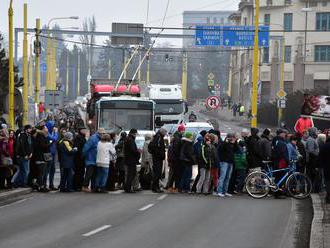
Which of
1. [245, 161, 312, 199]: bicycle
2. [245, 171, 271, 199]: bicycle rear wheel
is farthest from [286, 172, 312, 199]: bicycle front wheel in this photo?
[245, 171, 271, 199]: bicycle rear wheel

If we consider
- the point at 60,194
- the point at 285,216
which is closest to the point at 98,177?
the point at 60,194

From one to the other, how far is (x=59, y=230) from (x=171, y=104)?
120 feet

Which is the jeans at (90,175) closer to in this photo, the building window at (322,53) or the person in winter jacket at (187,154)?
the person in winter jacket at (187,154)

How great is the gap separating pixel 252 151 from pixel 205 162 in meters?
1.26

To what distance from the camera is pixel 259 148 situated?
77.6ft

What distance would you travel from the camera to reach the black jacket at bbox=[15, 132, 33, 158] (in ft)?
75.6

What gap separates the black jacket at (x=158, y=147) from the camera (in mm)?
23922

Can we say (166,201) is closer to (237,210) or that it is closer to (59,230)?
(237,210)

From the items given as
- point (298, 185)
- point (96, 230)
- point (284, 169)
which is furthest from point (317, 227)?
point (284, 169)

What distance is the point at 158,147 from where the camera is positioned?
23922 mm

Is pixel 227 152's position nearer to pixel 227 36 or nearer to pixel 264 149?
pixel 264 149

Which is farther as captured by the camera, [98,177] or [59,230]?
[98,177]

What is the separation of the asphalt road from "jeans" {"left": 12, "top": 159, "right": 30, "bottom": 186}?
99cm

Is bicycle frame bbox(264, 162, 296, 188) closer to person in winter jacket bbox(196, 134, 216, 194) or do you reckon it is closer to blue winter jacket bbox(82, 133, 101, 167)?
person in winter jacket bbox(196, 134, 216, 194)
